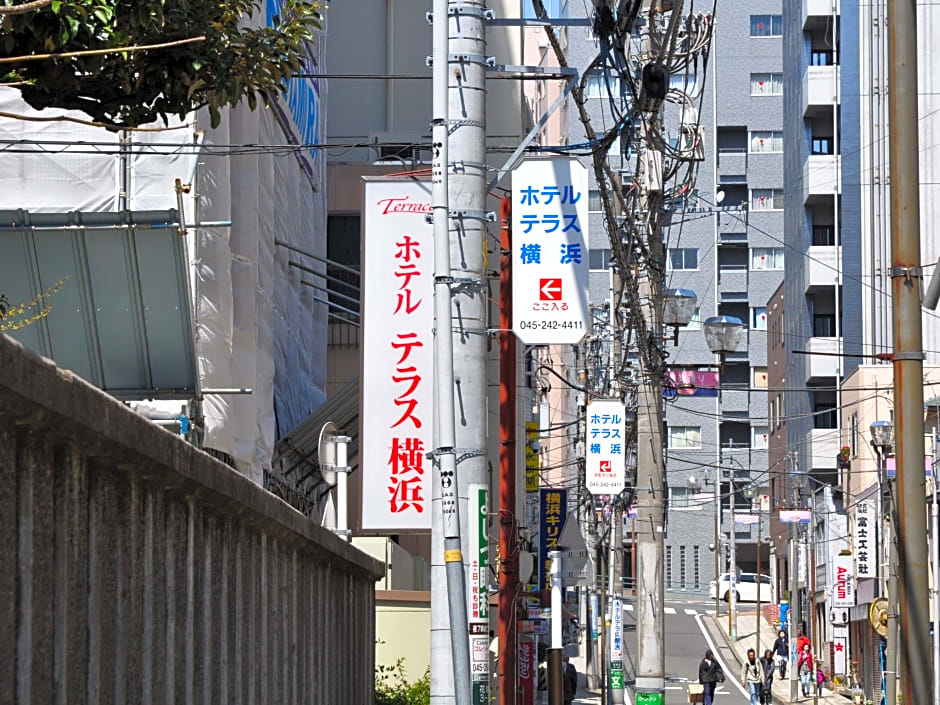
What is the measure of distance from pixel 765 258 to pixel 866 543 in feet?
174

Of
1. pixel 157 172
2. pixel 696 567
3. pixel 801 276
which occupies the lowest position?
pixel 696 567

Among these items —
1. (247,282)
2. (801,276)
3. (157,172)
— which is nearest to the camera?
(157,172)

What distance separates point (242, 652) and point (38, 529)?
10.4 ft

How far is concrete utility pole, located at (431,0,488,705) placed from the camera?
31.9ft

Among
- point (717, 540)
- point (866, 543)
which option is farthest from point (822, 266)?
point (717, 540)

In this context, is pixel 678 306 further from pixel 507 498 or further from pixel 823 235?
pixel 823 235

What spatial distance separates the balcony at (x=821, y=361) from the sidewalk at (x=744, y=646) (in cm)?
1208

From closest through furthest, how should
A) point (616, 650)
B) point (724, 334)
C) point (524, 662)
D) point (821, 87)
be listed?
1. point (724, 334)
2. point (524, 662)
3. point (616, 650)
4. point (821, 87)

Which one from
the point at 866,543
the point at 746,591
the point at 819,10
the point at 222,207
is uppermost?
the point at 819,10

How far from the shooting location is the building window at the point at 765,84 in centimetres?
9875

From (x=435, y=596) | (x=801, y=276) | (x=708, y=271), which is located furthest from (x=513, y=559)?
(x=708, y=271)

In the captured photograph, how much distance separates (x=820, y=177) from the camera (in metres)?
64.5

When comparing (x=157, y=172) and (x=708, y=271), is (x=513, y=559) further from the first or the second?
(x=708, y=271)

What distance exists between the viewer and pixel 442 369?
972 centimetres
